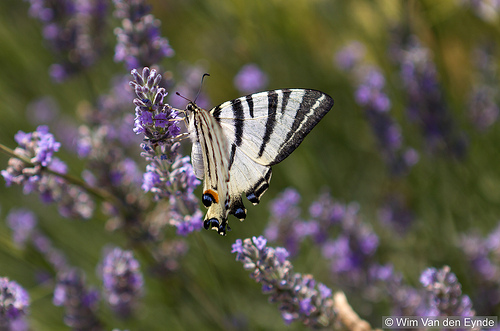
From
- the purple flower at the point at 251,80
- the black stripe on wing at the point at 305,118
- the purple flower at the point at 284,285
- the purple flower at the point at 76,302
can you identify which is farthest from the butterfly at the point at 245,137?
the purple flower at the point at 251,80

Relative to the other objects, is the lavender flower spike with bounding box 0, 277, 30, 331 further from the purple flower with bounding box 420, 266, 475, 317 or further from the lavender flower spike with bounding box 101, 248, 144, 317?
the purple flower with bounding box 420, 266, 475, 317

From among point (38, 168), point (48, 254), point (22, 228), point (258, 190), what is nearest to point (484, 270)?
point (258, 190)

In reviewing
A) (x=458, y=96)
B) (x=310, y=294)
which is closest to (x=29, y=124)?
(x=310, y=294)

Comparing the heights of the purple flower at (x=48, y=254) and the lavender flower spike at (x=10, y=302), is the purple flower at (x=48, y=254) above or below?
above

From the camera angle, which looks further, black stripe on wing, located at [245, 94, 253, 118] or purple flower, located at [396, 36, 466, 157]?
purple flower, located at [396, 36, 466, 157]

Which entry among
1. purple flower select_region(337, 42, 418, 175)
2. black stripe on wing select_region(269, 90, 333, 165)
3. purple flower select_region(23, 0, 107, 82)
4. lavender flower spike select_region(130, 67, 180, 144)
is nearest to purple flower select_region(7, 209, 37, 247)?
purple flower select_region(23, 0, 107, 82)

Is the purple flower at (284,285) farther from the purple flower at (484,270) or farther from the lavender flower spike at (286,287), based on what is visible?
the purple flower at (484,270)
